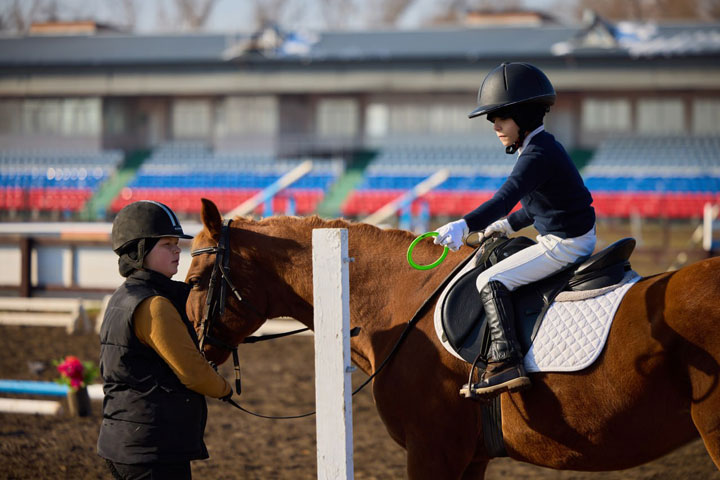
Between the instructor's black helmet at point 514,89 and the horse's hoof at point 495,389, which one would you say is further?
the instructor's black helmet at point 514,89

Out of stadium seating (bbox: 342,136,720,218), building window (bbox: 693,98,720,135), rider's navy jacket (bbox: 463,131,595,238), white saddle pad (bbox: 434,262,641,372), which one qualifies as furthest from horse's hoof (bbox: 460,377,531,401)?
building window (bbox: 693,98,720,135)

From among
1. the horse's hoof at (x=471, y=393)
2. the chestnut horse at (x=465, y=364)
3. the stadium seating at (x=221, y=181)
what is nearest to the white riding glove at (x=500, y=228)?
the chestnut horse at (x=465, y=364)

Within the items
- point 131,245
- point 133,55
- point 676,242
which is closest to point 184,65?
point 133,55

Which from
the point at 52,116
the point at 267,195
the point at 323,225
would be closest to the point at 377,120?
the point at 52,116

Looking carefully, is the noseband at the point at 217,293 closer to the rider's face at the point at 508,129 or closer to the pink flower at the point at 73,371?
the rider's face at the point at 508,129

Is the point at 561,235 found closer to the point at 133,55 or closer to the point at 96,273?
the point at 96,273

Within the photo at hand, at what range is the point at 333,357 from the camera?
10.0 ft

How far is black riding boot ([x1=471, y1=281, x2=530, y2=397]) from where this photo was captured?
3.19 m

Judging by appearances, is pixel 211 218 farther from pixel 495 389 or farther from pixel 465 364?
pixel 495 389

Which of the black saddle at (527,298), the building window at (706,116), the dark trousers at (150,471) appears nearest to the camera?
the dark trousers at (150,471)

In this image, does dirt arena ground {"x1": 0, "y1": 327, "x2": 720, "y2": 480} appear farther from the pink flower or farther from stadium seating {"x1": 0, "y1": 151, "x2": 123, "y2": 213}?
stadium seating {"x1": 0, "y1": 151, "x2": 123, "y2": 213}

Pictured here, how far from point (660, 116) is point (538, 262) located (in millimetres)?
28367

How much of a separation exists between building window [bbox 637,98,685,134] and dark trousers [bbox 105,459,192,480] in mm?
29030

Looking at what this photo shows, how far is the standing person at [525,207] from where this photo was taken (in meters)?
3.20
